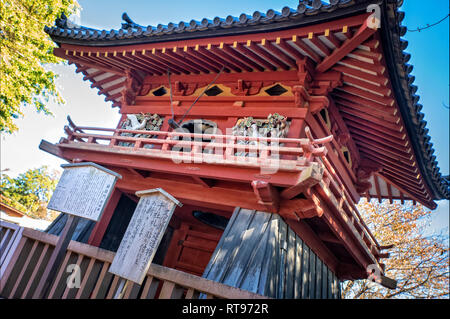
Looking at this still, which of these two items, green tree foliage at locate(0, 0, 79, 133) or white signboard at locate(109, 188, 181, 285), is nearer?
white signboard at locate(109, 188, 181, 285)

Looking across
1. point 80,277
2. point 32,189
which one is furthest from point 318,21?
point 32,189

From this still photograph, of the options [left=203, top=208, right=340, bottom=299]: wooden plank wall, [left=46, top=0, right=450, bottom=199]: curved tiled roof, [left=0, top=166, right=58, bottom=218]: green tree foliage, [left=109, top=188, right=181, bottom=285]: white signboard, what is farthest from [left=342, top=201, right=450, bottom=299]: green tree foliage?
[left=0, top=166, right=58, bottom=218]: green tree foliage

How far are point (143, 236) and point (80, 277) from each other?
1.02 m

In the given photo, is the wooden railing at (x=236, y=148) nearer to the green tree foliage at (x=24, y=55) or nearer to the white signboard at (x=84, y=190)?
the white signboard at (x=84, y=190)

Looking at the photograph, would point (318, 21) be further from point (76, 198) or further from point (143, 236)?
point (76, 198)

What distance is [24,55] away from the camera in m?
11.9

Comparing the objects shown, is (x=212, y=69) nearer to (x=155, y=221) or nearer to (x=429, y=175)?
(x=155, y=221)

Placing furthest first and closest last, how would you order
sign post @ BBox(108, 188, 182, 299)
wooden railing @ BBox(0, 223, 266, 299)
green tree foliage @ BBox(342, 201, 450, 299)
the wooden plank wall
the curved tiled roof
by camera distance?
green tree foliage @ BBox(342, 201, 450, 299) → the wooden plank wall → the curved tiled roof → sign post @ BBox(108, 188, 182, 299) → wooden railing @ BBox(0, 223, 266, 299)

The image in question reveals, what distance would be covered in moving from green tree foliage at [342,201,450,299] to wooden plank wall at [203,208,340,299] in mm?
11491

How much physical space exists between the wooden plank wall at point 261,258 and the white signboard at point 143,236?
6.25 feet

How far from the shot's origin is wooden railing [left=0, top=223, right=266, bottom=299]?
3502 mm

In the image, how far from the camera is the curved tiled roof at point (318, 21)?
199 inches

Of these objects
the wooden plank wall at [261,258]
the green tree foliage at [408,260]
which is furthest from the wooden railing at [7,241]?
the green tree foliage at [408,260]

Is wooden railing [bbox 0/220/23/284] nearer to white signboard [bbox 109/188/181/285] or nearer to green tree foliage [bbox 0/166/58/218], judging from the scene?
white signboard [bbox 109/188/181/285]
